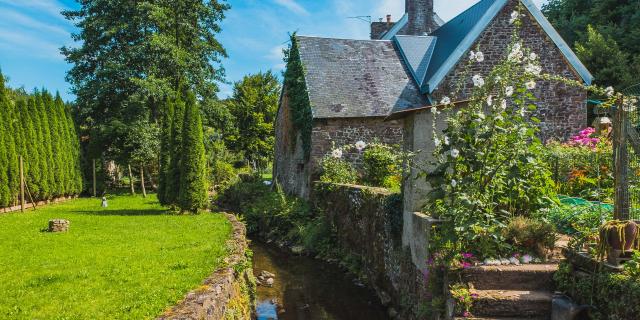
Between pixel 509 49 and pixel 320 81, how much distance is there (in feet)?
37.8

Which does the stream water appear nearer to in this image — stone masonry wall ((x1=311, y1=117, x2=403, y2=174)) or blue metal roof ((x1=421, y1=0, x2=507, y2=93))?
stone masonry wall ((x1=311, y1=117, x2=403, y2=174))

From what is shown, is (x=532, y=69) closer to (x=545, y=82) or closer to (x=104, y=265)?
(x=104, y=265)

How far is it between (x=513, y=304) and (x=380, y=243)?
4.39 metres

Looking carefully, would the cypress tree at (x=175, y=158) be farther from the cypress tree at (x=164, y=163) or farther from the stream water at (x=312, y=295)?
the stream water at (x=312, y=295)

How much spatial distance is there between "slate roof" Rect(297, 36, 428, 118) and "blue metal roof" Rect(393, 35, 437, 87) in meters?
0.26

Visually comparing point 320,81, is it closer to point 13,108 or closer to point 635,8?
point 13,108

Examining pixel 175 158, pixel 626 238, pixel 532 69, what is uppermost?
pixel 532 69

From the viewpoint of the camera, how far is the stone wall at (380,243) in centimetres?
681

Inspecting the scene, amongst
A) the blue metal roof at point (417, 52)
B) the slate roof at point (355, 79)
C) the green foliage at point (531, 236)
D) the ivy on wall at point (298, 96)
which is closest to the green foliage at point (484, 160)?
the green foliage at point (531, 236)

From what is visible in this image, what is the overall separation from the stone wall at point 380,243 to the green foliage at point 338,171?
1958mm

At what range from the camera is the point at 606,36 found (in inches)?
886

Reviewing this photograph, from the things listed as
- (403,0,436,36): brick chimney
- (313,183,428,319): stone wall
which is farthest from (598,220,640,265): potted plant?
(403,0,436,36): brick chimney

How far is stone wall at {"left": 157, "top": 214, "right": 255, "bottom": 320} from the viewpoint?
4699 millimetres

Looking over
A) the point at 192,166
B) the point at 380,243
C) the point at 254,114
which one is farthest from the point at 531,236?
the point at 254,114
